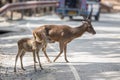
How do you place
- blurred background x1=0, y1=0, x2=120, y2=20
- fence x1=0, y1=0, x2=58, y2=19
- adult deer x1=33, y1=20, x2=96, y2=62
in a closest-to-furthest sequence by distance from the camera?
1. adult deer x1=33, y1=20, x2=96, y2=62
2. fence x1=0, y1=0, x2=58, y2=19
3. blurred background x1=0, y1=0, x2=120, y2=20

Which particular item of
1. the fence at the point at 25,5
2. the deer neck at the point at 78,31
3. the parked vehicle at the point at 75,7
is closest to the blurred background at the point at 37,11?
the fence at the point at 25,5

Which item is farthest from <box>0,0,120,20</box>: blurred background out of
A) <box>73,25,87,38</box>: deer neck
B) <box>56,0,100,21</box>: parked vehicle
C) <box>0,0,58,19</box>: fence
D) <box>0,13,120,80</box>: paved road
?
<box>73,25,87,38</box>: deer neck

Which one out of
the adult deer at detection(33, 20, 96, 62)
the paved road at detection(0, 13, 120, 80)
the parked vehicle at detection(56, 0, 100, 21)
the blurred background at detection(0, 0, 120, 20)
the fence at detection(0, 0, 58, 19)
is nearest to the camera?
the paved road at detection(0, 13, 120, 80)

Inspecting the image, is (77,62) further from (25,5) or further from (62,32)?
(25,5)

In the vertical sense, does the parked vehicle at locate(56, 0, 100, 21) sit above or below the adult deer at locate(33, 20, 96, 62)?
below

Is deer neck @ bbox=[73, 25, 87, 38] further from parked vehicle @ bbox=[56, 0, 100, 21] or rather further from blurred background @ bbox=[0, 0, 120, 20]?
blurred background @ bbox=[0, 0, 120, 20]

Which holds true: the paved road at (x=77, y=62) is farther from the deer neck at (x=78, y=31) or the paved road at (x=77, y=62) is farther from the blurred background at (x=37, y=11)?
the blurred background at (x=37, y=11)

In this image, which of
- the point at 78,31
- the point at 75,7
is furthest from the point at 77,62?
the point at 75,7

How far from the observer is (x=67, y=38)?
15.2 m

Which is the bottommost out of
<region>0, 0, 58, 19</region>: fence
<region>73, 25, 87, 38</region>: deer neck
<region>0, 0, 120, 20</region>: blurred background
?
<region>0, 0, 120, 20</region>: blurred background

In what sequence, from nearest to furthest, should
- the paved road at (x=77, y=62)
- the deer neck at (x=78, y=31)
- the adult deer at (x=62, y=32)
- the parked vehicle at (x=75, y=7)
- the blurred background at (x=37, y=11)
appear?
the paved road at (x=77, y=62) < the adult deer at (x=62, y=32) < the deer neck at (x=78, y=31) < the parked vehicle at (x=75, y=7) < the blurred background at (x=37, y=11)

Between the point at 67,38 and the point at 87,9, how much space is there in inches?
760

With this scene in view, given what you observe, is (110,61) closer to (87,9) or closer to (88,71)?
(88,71)

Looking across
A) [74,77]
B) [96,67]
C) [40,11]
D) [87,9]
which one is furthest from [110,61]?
[40,11]
